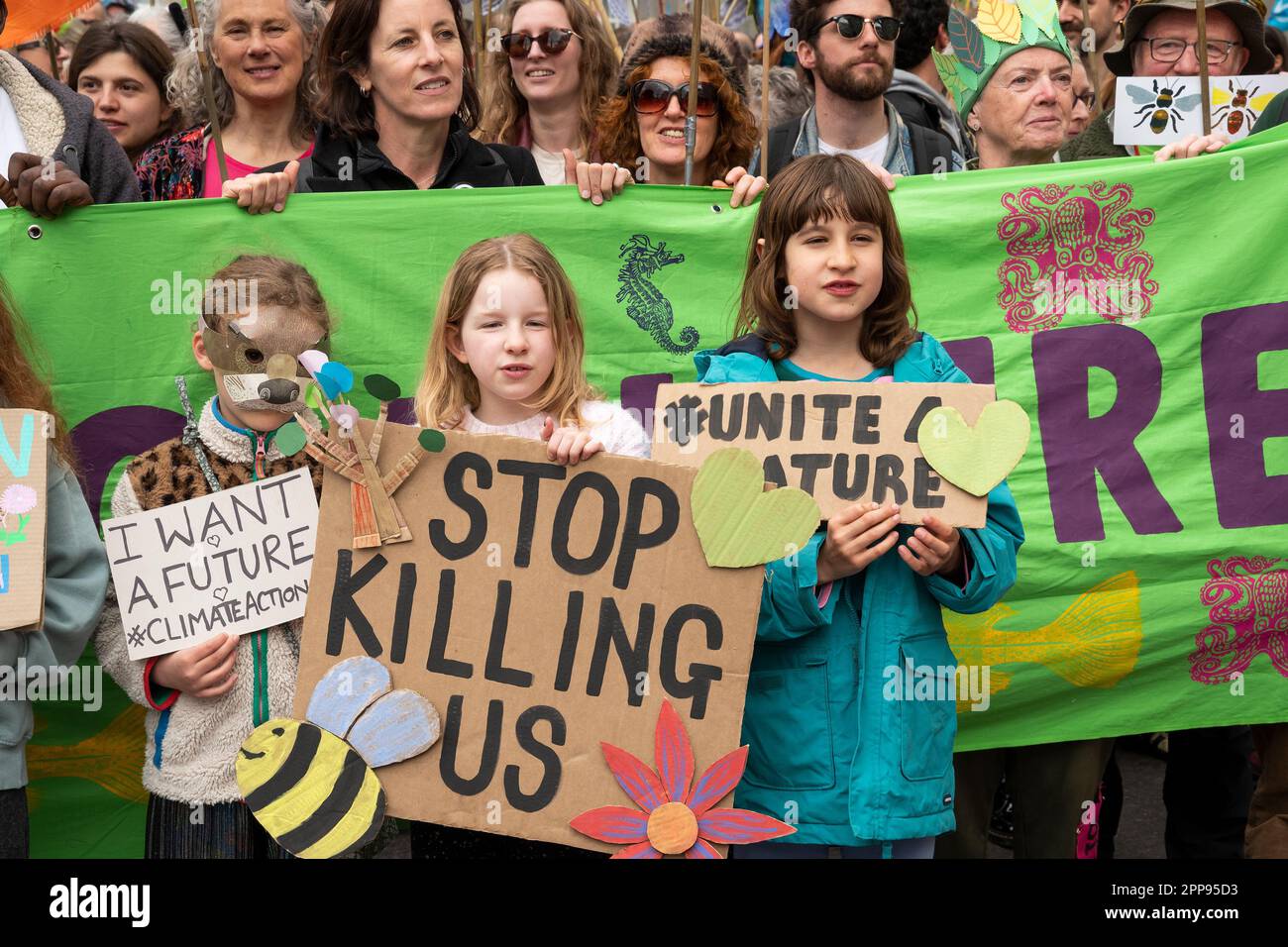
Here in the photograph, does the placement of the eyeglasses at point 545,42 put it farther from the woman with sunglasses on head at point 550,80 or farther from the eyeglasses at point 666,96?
the eyeglasses at point 666,96

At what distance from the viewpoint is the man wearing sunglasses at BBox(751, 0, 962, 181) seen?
4.75 metres

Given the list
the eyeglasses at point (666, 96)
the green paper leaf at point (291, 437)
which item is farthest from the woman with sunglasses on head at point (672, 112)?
the green paper leaf at point (291, 437)

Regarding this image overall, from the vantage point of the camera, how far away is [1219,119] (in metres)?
4.61

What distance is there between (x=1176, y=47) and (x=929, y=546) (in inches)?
100

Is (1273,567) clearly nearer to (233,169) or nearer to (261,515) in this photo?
(261,515)

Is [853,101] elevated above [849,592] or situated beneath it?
elevated above

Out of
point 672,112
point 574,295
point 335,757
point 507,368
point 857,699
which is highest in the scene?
point 672,112

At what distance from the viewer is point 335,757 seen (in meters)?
3.00

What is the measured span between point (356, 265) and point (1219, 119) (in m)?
2.59

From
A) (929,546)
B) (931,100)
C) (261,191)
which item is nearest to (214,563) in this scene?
(261,191)

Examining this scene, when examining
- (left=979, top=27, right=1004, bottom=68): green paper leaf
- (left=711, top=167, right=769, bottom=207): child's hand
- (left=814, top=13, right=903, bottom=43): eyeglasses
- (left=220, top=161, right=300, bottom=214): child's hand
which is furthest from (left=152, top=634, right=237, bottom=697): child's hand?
(left=979, top=27, right=1004, bottom=68): green paper leaf

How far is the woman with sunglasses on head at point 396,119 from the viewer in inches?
166

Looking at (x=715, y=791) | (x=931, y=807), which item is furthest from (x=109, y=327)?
(x=931, y=807)

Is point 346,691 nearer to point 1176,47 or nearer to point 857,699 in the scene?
point 857,699
